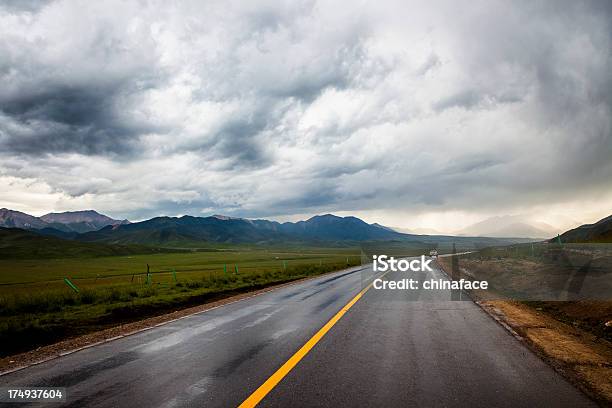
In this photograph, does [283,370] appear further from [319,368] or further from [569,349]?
[569,349]

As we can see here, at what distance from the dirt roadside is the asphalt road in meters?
0.28

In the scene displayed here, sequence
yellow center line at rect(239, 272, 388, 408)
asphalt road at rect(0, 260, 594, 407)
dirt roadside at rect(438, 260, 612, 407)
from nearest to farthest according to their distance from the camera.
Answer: yellow center line at rect(239, 272, 388, 408), asphalt road at rect(0, 260, 594, 407), dirt roadside at rect(438, 260, 612, 407)

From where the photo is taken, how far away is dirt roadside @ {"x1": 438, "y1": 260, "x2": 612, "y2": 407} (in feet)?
18.1

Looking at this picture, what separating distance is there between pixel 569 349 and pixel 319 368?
5045mm

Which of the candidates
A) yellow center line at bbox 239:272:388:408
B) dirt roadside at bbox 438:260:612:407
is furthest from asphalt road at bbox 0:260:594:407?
dirt roadside at bbox 438:260:612:407

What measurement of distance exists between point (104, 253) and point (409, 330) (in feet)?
648

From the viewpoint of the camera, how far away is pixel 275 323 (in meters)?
10.4

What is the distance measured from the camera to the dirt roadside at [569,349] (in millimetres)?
5531

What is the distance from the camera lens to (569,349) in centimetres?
759

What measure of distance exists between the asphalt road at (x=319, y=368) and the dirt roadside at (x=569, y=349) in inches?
10.9

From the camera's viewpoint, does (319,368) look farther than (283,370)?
Yes

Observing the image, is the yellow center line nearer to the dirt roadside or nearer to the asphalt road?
the asphalt road

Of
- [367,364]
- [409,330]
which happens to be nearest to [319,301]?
[409,330]

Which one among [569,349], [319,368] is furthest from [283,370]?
[569,349]
